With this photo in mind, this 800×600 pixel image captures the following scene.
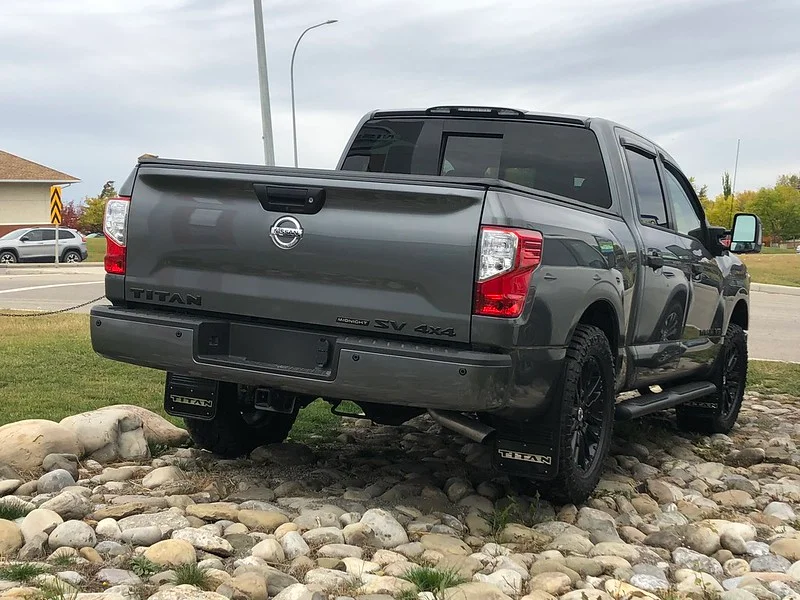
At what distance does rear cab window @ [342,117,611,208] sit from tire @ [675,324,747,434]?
2.26 metres

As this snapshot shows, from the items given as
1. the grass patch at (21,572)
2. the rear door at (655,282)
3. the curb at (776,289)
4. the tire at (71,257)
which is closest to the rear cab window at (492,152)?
the rear door at (655,282)

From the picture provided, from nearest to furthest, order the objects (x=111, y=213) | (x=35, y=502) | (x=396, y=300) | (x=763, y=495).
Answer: (x=396, y=300) < (x=35, y=502) < (x=111, y=213) < (x=763, y=495)

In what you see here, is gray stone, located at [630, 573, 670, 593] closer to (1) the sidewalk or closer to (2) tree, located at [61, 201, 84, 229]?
(1) the sidewalk

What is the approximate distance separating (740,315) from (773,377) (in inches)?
99.9

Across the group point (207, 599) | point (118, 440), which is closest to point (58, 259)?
point (118, 440)

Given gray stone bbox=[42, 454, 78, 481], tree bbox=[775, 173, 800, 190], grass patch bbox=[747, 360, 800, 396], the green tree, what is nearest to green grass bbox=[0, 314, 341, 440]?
gray stone bbox=[42, 454, 78, 481]

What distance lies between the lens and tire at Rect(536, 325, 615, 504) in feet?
14.8

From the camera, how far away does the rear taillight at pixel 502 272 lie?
13.1 feet

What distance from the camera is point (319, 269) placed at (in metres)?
4.27

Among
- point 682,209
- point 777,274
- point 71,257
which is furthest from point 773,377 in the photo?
point 71,257

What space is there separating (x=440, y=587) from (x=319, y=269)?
1.48m

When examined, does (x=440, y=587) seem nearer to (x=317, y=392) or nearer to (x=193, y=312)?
(x=317, y=392)

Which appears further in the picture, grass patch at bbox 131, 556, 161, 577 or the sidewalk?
the sidewalk

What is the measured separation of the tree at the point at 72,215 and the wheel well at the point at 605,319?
310 feet
